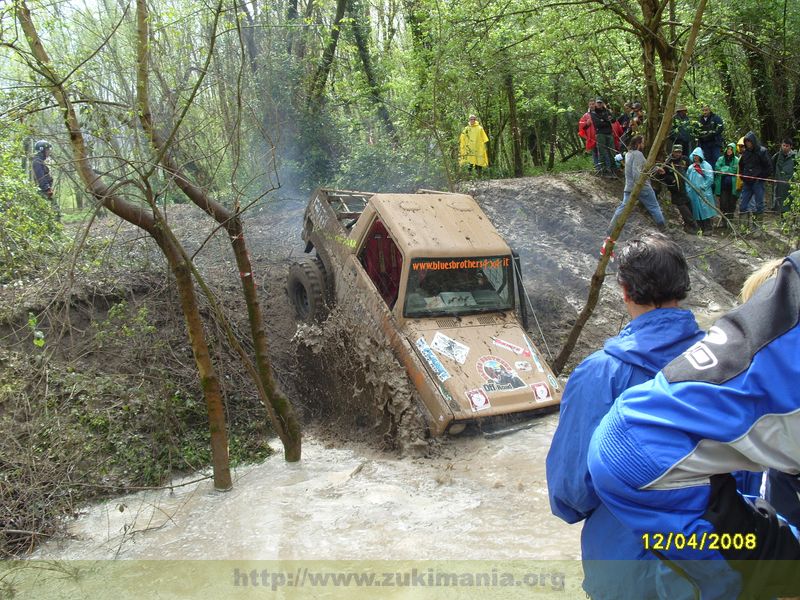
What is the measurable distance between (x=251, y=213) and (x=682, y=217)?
8.16 m

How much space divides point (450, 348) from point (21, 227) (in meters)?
4.52

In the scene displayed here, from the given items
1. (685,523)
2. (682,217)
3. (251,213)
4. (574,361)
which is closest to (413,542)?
(685,523)

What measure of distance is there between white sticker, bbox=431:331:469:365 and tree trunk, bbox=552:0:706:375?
6.41ft

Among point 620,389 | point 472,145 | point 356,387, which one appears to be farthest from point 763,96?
point 620,389

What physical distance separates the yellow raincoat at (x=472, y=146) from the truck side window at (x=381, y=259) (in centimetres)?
612

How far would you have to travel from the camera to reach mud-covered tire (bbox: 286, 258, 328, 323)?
8.57 m

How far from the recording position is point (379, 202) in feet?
25.3

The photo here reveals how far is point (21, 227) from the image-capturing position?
272 inches

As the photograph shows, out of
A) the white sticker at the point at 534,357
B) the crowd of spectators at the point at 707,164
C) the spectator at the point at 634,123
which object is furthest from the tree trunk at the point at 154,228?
the spectator at the point at 634,123

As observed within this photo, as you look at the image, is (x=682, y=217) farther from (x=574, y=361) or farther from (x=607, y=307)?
(x=574, y=361)

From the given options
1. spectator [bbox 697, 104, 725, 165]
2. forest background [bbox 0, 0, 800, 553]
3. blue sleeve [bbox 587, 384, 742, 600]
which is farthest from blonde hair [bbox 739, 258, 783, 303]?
spectator [bbox 697, 104, 725, 165]

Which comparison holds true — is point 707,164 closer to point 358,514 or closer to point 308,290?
point 308,290

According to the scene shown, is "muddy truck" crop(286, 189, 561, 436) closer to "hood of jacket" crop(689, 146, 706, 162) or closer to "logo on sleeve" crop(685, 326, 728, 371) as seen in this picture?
"logo on sleeve" crop(685, 326, 728, 371)

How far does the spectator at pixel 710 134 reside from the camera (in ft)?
41.7
